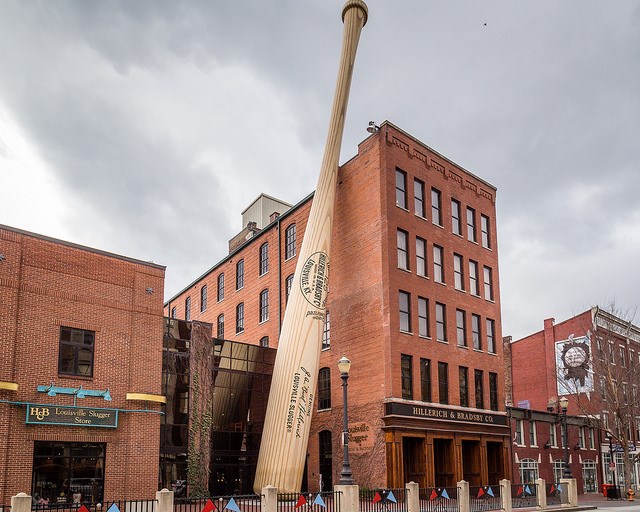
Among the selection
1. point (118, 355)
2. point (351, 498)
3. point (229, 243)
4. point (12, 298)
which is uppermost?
point (229, 243)

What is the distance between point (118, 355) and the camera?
81.2 ft

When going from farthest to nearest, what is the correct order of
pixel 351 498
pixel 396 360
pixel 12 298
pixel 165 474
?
pixel 396 360
pixel 165 474
pixel 12 298
pixel 351 498

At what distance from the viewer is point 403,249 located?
33688 millimetres

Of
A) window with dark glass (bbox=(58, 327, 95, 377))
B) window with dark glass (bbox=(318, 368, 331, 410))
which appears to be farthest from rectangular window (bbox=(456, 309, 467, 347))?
window with dark glass (bbox=(58, 327, 95, 377))

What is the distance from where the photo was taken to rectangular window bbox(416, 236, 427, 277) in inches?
1352

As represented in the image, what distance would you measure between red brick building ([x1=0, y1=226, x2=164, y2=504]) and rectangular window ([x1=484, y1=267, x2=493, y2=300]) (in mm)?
20249

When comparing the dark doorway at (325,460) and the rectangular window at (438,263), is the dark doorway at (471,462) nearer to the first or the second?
the dark doorway at (325,460)

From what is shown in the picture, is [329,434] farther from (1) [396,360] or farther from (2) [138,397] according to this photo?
(2) [138,397]

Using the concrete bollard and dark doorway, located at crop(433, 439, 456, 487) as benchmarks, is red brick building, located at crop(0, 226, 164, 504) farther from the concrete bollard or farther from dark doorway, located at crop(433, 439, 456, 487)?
dark doorway, located at crop(433, 439, 456, 487)

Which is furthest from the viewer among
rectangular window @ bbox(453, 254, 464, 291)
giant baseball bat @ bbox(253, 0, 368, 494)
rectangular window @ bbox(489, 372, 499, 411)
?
rectangular window @ bbox(453, 254, 464, 291)

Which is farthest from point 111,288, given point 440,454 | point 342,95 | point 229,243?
point 229,243

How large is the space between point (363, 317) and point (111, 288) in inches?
492

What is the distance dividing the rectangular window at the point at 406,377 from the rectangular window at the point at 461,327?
4976 mm

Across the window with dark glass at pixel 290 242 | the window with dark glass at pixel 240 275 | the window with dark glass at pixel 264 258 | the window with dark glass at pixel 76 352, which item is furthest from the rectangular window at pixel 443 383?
the window with dark glass at pixel 76 352
